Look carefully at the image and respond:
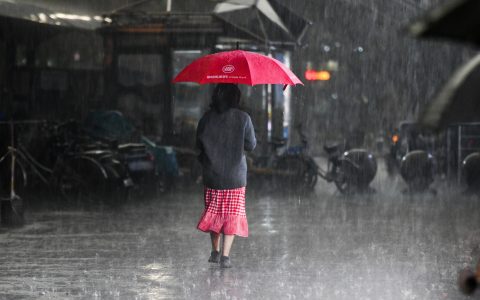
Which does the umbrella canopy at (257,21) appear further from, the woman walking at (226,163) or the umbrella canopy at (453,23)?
the umbrella canopy at (453,23)

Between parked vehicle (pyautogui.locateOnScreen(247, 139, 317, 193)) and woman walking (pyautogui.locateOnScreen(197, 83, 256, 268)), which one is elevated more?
woman walking (pyautogui.locateOnScreen(197, 83, 256, 268))

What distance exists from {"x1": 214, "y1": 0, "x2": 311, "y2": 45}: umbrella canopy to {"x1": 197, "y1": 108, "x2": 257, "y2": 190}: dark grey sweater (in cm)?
1078

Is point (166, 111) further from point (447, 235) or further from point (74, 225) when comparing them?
point (447, 235)

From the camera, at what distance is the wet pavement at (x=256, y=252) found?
315 inches

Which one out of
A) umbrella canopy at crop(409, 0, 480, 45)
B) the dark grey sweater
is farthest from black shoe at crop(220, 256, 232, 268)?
umbrella canopy at crop(409, 0, 480, 45)

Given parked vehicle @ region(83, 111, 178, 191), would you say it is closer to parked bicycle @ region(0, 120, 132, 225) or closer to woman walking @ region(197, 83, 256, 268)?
parked bicycle @ region(0, 120, 132, 225)

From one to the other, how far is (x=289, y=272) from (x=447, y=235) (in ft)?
11.8

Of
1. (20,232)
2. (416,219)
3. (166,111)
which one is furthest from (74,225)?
(166,111)

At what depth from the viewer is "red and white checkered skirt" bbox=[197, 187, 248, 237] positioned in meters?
9.21

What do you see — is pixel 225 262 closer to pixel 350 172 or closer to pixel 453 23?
pixel 453 23

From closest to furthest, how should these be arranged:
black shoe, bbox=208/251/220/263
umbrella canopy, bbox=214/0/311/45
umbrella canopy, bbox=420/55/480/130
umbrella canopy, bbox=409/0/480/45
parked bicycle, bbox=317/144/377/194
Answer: umbrella canopy, bbox=409/0/480/45
umbrella canopy, bbox=420/55/480/130
black shoe, bbox=208/251/220/263
parked bicycle, bbox=317/144/377/194
umbrella canopy, bbox=214/0/311/45

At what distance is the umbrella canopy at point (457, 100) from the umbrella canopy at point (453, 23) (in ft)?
1.26

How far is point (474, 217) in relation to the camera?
46.3 feet

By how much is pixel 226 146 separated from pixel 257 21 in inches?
456
